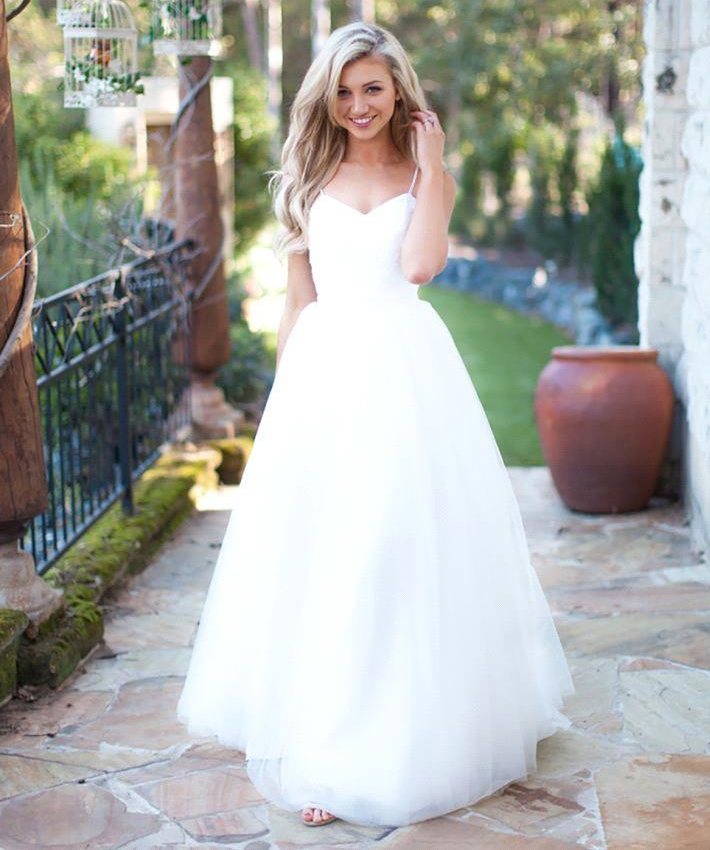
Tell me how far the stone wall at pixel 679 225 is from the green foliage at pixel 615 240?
3.30 metres

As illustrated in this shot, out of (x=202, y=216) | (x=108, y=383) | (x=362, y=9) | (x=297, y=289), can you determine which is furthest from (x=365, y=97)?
(x=362, y=9)

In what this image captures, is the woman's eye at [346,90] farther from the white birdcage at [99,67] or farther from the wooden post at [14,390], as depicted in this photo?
the white birdcage at [99,67]

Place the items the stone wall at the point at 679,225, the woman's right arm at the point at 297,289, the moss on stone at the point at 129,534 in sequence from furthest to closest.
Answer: the stone wall at the point at 679,225 → the moss on stone at the point at 129,534 → the woman's right arm at the point at 297,289

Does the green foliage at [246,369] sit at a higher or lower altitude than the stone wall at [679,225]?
lower

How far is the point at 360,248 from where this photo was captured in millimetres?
2926

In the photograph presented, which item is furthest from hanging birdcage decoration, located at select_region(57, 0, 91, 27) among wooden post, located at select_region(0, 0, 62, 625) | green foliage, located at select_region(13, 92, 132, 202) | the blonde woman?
green foliage, located at select_region(13, 92, 132, 202)

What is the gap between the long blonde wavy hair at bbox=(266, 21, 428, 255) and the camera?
2.86 m

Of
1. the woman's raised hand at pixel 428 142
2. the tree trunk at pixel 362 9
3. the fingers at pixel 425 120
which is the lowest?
the woman's raised hand at pixel 428 142

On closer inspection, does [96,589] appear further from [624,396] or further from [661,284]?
[661,284]

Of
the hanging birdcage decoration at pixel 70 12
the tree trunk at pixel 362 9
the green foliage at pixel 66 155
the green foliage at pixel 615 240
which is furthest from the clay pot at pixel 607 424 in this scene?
the tree trunk at pixel 362 9

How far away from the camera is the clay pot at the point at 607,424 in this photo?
5.47 meters

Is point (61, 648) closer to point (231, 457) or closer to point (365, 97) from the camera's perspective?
point (365, 97)

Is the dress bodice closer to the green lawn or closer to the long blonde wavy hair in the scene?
the long blonde wavy hair

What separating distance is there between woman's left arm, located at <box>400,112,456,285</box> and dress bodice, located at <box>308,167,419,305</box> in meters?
0.04
